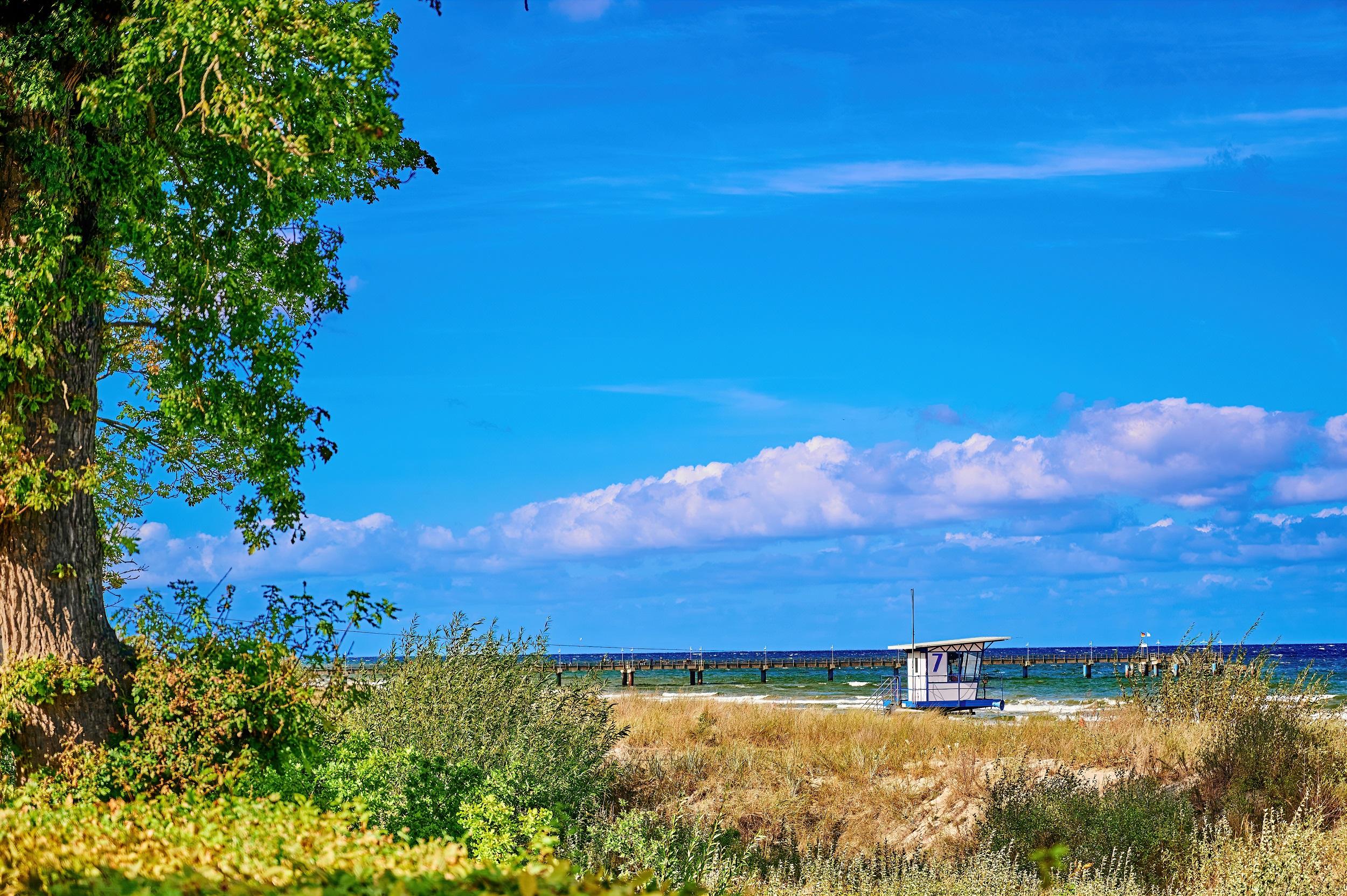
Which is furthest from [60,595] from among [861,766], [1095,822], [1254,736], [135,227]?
[1254,736]

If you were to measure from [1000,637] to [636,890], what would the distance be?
115 feet

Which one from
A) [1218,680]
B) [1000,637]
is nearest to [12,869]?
[1218,680]

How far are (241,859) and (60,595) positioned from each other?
5.53 meters

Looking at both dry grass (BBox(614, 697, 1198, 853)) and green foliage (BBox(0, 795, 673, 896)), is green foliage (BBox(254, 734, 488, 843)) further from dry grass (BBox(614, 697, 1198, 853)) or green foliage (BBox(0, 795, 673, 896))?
dry grass (BBox(614, 697, 1198, 853))

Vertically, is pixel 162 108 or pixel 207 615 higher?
pixel 162 108

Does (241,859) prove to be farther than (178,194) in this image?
No

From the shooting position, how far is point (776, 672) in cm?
9138

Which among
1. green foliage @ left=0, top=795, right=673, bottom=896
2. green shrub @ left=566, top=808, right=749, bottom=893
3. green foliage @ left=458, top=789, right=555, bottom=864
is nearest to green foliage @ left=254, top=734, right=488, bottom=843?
green foliage @ left=458, top=789, right=555, bottom=864

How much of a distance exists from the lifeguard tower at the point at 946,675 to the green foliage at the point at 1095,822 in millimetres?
19826

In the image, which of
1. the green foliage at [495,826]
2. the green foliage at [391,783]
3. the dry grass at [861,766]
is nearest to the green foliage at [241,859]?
the green foliage at [495,826]

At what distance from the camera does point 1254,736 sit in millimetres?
18203

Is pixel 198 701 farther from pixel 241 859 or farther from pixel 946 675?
pixel 946 675

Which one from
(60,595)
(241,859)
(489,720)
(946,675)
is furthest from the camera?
(946,675)

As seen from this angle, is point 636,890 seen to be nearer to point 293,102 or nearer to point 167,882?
point 167,882
